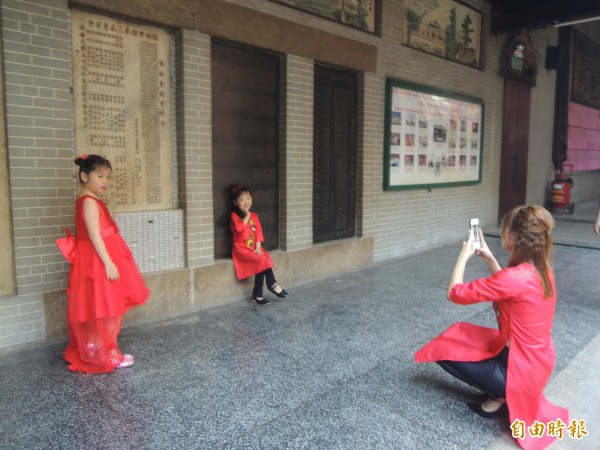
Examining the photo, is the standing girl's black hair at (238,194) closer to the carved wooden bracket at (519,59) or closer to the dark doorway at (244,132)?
the dark doorway at (244,132)

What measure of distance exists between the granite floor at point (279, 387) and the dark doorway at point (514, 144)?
6.12m

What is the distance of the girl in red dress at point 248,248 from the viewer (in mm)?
5447

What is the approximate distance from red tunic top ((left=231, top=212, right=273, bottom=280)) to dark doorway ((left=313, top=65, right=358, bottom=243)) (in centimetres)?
141

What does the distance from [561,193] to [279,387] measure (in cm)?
1212

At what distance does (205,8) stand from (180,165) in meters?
1.63

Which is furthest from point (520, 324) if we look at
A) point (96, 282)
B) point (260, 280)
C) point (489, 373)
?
point (260, 280)

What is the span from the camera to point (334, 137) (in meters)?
6.92

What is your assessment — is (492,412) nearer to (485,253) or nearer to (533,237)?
(485,253)

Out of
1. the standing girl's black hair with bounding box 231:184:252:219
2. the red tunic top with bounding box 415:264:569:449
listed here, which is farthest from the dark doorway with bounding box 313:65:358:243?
the red tunic top with bounding box 415:264:569:449

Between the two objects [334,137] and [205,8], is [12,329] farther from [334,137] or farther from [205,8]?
[334,137]

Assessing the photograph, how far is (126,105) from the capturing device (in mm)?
4781

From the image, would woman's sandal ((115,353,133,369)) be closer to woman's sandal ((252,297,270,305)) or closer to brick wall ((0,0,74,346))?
A: brick wall ((0,0,74,346))

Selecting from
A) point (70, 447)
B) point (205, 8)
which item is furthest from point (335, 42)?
point (70, 447)

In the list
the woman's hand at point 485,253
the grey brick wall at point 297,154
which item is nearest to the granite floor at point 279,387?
the woman's hand at point 485,253
